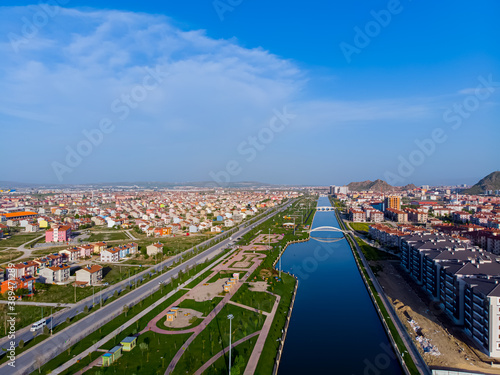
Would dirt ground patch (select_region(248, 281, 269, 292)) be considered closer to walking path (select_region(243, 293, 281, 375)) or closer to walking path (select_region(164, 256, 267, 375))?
walking path (select_region(164, 256, 267, 375))

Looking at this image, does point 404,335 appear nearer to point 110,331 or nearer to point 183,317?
point 183,317

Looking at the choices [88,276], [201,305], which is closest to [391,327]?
[201,305]

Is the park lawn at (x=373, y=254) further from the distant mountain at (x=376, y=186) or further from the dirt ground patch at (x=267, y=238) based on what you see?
the distant mountain at (x=376, y=186)

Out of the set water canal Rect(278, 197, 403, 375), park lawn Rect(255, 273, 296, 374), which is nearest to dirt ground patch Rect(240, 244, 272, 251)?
water canal Rect(278, 197, 403, 375)

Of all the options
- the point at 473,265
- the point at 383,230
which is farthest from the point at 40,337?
the point at 383,230

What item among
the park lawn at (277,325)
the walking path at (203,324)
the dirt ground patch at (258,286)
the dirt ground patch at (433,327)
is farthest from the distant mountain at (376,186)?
the walking path at (203,324)

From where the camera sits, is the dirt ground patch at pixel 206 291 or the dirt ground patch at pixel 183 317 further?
the dirt ground patch at pixel 206 291
